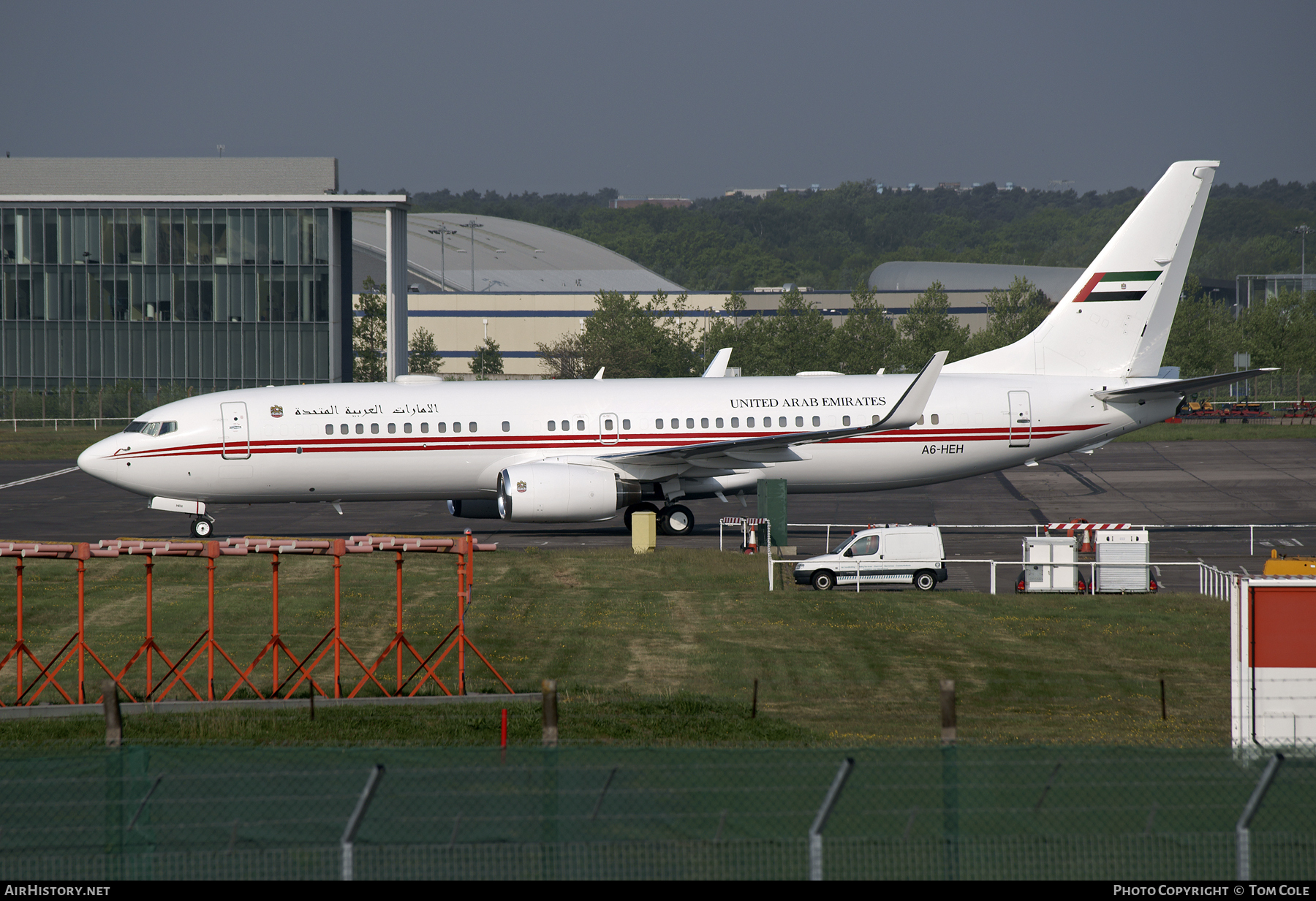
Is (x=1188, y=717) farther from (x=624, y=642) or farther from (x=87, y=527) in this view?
(x=87, y=527)

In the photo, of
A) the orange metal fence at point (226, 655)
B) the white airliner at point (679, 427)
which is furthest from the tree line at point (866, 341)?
the orange metal fence at point (226, 655)

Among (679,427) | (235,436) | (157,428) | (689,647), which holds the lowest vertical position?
(689,647)

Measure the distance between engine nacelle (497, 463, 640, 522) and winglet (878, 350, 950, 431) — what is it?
310 inches

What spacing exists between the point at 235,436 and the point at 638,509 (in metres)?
11.9

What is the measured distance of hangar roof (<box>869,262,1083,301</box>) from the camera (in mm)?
142050

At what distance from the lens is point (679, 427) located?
123 ft

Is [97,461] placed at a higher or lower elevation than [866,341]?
lower

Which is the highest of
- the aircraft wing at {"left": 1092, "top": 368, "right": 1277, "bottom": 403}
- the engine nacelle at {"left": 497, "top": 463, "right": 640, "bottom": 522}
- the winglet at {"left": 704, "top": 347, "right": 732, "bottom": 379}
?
the winglet at {"left": 704, "top": 347, "right": 732, "bottom": 379}

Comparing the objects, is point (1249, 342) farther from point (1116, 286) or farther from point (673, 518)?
point (673, 518)

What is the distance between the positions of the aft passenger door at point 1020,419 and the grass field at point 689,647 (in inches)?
420

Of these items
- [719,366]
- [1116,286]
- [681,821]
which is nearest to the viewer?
[681,821]

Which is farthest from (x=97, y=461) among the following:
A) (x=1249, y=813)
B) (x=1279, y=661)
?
(x=1249, y=813)

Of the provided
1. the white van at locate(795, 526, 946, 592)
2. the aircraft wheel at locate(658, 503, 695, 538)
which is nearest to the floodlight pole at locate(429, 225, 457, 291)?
the aircraft wheel at locate(658, 503, 695, 538)

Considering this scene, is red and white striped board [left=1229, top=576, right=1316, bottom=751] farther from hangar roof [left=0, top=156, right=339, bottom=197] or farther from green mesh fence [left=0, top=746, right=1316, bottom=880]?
hangar roof [left=0, top=156, right=339, bottom=197]
